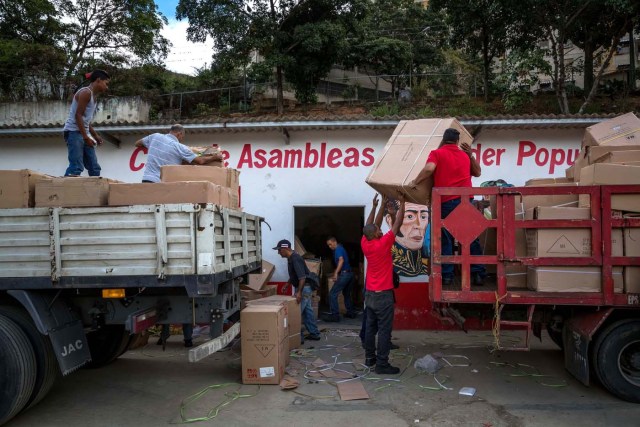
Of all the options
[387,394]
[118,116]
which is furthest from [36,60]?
[387,394]

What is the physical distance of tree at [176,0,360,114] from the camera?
16.4 metres

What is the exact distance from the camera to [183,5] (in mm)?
16406

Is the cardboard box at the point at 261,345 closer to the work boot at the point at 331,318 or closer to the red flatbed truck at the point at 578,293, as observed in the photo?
the red flatbed truck at the point at 578,293

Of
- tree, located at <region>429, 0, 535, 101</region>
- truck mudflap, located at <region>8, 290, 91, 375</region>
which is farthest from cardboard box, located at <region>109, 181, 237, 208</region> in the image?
tree, located at <region>429, 0, 535, 101</region>

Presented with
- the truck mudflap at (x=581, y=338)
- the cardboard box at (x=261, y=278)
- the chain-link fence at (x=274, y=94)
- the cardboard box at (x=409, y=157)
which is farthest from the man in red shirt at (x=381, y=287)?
the chain-link fence at (x=274, y=94)

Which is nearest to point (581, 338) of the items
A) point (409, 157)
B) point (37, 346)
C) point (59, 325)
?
point (409, 157)

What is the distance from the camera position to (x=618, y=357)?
4.57m

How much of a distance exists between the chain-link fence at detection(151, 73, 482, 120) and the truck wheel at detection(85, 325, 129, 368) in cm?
1583

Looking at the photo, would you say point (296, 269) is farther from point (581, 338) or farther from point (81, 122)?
point (581, 338)

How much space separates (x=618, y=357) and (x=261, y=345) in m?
3.50

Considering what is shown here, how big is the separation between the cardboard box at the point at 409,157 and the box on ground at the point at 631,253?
1816 mm

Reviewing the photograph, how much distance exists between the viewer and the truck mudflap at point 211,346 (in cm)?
410

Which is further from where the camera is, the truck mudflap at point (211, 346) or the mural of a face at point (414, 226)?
the mural of a face at point (414, 226)

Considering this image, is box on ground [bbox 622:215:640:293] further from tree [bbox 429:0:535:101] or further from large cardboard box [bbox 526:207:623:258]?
tree [bbox 429:0:535:101]
